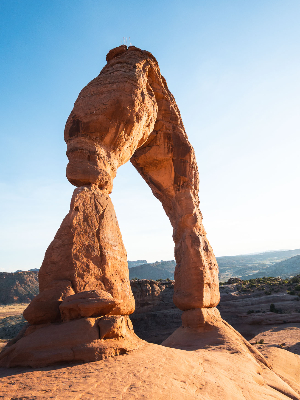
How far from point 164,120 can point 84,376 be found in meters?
8.26

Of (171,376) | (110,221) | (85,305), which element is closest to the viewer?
(171,376)

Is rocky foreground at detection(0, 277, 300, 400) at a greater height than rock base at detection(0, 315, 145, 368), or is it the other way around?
rock base at detection(0, 315, 145, 368)

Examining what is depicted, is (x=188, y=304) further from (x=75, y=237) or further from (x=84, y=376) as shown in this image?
(x=84, y=376)

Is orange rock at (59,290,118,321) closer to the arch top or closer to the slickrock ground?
the slickrock ground

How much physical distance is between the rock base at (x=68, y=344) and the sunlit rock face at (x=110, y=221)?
1 cm

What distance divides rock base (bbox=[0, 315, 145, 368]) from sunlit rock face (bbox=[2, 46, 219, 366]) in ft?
0.04

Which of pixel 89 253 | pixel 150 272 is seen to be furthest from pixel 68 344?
pixel 150 272

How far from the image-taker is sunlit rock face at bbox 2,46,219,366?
3.80 metres

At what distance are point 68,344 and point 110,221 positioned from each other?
219 cm

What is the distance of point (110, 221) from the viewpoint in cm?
517

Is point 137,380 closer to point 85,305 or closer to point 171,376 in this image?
point 171,376

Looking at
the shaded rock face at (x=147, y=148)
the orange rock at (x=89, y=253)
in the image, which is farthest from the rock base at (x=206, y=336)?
the orange rock at (x=89, y=253)

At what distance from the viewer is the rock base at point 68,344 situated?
132 inches

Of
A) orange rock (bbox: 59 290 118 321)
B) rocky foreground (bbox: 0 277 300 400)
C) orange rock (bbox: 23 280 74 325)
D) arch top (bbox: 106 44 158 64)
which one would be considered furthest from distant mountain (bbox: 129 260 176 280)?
orange rock (bbox: 59 290 118 321)
